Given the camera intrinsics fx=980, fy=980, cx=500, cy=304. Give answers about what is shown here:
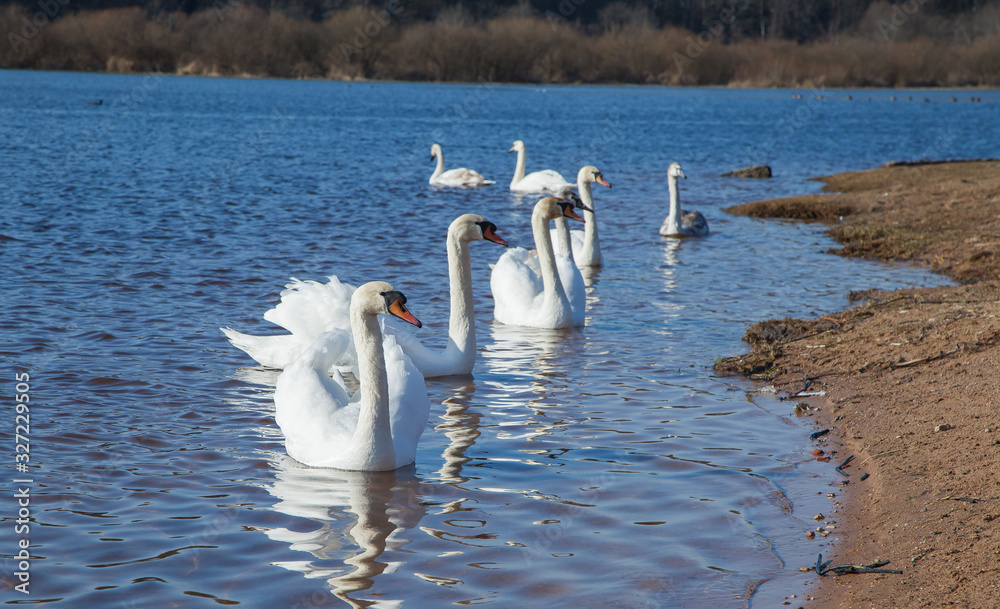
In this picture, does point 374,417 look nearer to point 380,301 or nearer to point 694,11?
point 380,301

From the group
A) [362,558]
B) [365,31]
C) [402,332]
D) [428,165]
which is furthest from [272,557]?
[365,31]

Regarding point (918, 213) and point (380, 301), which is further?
point (918, 213)

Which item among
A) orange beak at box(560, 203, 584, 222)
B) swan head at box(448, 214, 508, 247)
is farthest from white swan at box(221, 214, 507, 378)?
orange beak at box(560, 203, 584, 222)

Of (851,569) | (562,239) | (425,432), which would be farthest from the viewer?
(562,239)

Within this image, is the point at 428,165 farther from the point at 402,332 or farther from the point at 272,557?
the point at 272,557

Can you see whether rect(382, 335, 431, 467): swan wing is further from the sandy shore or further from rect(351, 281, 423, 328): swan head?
the sandy shore

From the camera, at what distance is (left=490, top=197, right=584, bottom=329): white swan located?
8.55 metres

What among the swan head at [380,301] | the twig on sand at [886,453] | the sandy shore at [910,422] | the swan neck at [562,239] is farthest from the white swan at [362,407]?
the swan neck at [562,239]

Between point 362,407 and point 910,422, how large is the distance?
304 cm

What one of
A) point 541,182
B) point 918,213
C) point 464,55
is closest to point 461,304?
point 918,213

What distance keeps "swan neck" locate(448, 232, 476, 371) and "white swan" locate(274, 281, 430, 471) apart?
1423 mm

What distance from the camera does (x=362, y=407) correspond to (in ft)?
16.8

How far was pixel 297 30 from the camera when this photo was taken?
66.6m

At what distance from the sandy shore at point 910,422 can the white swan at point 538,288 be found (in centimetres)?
167
